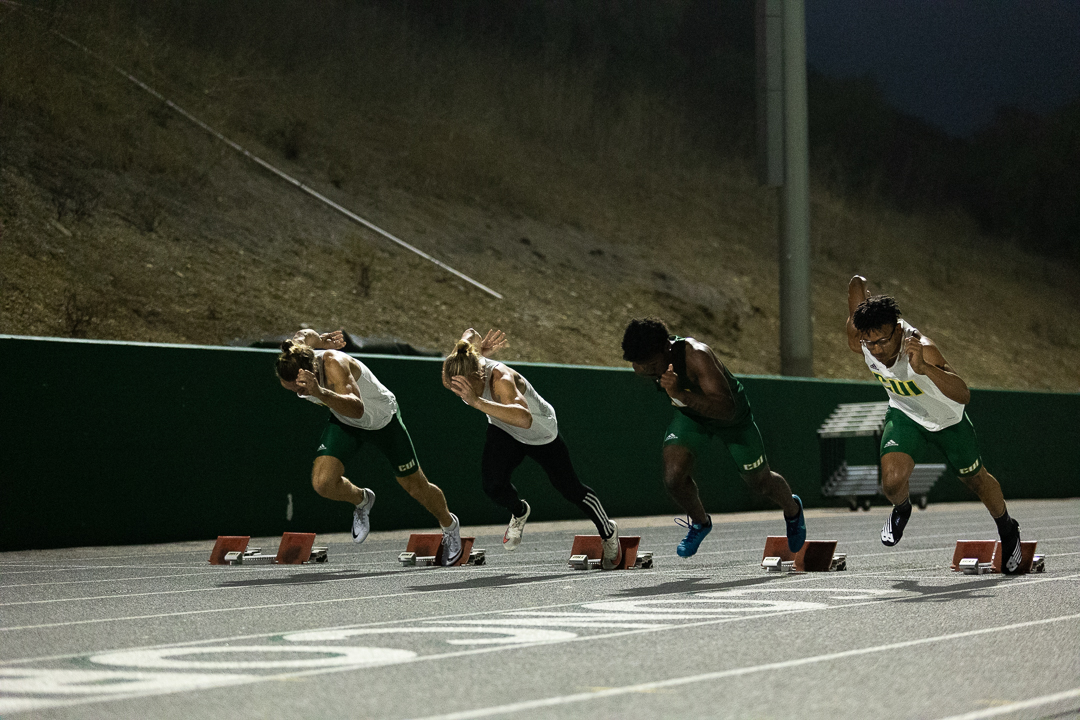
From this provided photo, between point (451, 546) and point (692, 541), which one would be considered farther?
point (451, 546)

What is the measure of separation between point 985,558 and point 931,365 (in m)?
1.78

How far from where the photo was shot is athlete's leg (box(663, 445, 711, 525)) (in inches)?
404

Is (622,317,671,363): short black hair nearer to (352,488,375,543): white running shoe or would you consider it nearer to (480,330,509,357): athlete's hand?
(480,330,509,357): athlete's hand

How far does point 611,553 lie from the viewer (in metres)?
10.9

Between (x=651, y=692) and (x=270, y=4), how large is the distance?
33.6m

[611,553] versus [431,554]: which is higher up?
[611,553]

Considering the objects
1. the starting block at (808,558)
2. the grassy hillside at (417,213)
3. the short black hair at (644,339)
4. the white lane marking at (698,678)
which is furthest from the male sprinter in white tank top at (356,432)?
the grassy hillside at (417,213)

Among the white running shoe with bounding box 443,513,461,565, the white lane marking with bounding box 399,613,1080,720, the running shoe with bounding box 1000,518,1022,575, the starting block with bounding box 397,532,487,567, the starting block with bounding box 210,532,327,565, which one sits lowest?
the starting block with bounding box 210,532,327,565

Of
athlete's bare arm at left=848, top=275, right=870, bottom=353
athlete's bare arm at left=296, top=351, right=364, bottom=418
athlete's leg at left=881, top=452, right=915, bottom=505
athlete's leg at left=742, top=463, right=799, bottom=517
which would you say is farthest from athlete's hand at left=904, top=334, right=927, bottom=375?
athlete's bare arm at left=296, top=351, right=364, bottom=418

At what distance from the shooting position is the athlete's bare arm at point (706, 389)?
9789 millimetres

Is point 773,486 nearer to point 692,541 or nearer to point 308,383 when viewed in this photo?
point 692,541

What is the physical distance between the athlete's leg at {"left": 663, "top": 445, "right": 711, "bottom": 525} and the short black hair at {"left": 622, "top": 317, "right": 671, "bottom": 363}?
1.00 meters

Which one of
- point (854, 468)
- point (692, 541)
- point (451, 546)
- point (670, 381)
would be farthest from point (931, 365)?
point (854, 468)

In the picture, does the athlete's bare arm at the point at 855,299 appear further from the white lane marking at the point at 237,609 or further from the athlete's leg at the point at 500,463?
the white lane marking at the point at 237,609
